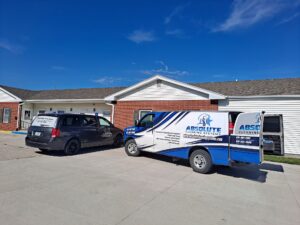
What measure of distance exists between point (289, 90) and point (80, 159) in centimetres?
1139

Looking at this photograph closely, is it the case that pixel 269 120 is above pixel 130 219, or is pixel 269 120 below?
above

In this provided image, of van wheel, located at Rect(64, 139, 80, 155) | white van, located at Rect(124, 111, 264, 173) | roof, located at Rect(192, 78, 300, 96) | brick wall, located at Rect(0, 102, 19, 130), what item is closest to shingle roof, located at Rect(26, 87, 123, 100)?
brick wall, located at Rect(0, 102, 19, 130)

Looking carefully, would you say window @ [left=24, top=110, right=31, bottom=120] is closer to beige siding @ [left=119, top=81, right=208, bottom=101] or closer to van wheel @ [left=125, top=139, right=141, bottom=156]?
beige siding @ [left=119, top=81, right=208, bottom=101]

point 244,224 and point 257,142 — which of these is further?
point 257,142

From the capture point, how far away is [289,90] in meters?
11.4

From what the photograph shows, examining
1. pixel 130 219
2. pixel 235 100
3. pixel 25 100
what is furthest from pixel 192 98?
pixel 25 100

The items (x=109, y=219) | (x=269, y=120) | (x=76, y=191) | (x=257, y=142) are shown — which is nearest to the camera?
(x=109, y=219)

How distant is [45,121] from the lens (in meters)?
8.88

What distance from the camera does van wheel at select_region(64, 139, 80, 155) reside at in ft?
30.0

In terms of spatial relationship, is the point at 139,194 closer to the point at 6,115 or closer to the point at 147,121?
the point at 147,121

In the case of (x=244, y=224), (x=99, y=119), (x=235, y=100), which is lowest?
(x=244, y=224)

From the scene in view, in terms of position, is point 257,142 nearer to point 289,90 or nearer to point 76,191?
point 76,191

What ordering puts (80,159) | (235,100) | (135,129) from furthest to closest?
(235,100) → (135,129) → (80,159)

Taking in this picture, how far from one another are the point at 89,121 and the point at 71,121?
3.60ft
